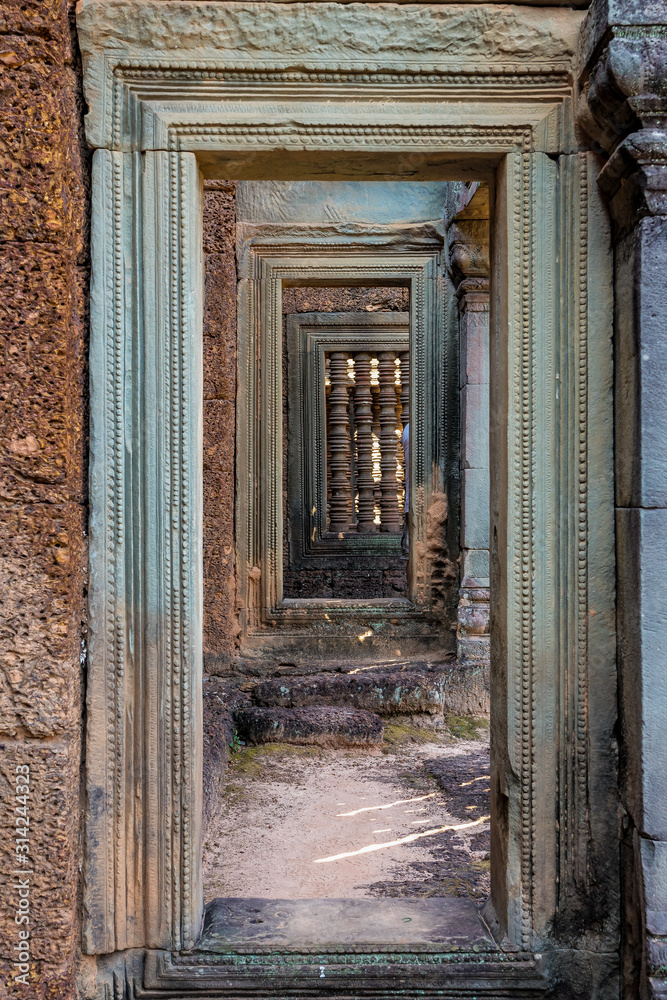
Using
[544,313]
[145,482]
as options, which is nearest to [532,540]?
[544,313]

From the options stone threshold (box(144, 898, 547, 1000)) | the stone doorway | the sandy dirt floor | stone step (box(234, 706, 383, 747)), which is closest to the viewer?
stone threshold (box(144, 898, 547, 1000))

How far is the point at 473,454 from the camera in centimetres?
561

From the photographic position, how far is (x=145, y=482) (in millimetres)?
2268

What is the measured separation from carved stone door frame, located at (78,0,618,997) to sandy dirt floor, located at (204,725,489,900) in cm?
67

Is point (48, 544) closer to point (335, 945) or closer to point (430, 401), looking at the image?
point (335, 945)

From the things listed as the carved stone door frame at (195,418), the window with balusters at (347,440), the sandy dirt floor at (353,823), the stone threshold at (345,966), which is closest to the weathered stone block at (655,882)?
the carved stone door frame at (195,418)

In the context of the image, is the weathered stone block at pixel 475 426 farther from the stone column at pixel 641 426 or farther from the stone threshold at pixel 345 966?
Result: the stone threshold at pixel 345 966

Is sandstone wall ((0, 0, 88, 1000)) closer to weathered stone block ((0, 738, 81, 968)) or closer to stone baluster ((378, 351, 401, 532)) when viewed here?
weathered stone block ((0, 738, 81, 968))

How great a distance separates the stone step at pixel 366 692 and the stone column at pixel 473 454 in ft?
1.33

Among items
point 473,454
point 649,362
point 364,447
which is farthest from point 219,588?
point 364,447

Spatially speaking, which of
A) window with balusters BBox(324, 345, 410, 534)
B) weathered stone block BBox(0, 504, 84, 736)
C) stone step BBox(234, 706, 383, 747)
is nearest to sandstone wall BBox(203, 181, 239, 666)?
stone step BBox(234, 706, 383, 747)

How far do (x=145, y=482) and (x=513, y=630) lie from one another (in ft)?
4.14

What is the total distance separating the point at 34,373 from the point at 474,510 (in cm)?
408

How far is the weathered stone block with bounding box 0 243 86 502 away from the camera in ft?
6.68
